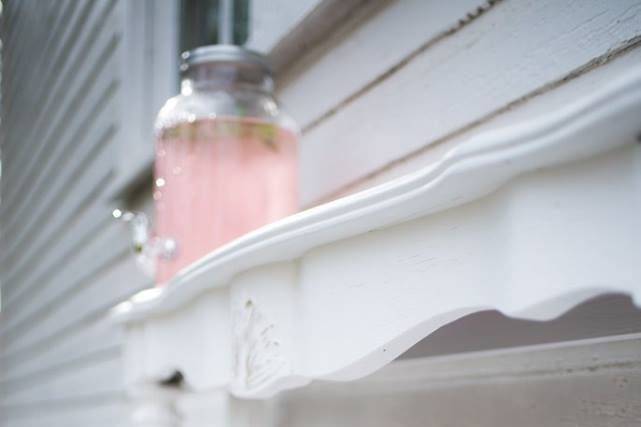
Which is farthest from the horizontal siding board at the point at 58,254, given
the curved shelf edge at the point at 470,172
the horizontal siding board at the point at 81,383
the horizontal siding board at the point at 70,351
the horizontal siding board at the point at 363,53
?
the curved shelf edge at the point at 470,172

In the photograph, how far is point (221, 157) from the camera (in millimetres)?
1253

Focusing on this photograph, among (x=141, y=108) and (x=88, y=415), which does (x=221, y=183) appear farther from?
(x=88, y=415)

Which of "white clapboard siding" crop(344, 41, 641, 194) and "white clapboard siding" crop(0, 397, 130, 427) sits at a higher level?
"white clapboard siding" crop(344, 41, 641, 194)

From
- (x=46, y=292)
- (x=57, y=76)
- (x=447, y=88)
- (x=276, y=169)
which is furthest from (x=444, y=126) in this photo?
(x=46, y=292)

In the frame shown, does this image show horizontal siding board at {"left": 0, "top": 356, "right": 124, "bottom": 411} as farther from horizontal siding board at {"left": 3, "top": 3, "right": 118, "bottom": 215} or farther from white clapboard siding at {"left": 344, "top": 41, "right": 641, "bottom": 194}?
white clapboard siding at {"left": 344, "top": 41, "right": 641, "bottom": 194}

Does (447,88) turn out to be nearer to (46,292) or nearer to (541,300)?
(541,300)

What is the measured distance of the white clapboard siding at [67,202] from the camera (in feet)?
8.75

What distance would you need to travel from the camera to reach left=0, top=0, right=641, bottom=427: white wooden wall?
91 centimetres

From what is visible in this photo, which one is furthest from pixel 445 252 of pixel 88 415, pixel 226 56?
pixel 88 415

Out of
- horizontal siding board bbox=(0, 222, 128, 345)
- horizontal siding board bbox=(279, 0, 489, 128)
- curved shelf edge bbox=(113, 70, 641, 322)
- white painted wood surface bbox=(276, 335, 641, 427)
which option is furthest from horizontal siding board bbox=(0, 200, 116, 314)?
curved shelf edge bbox=(113, 70, 641, 322)

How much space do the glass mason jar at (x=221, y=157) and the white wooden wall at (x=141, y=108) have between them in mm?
103

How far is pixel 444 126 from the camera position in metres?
1.06

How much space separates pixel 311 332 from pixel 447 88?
493mm

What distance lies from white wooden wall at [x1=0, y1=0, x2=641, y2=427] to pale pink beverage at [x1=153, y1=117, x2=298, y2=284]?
0.11 m
